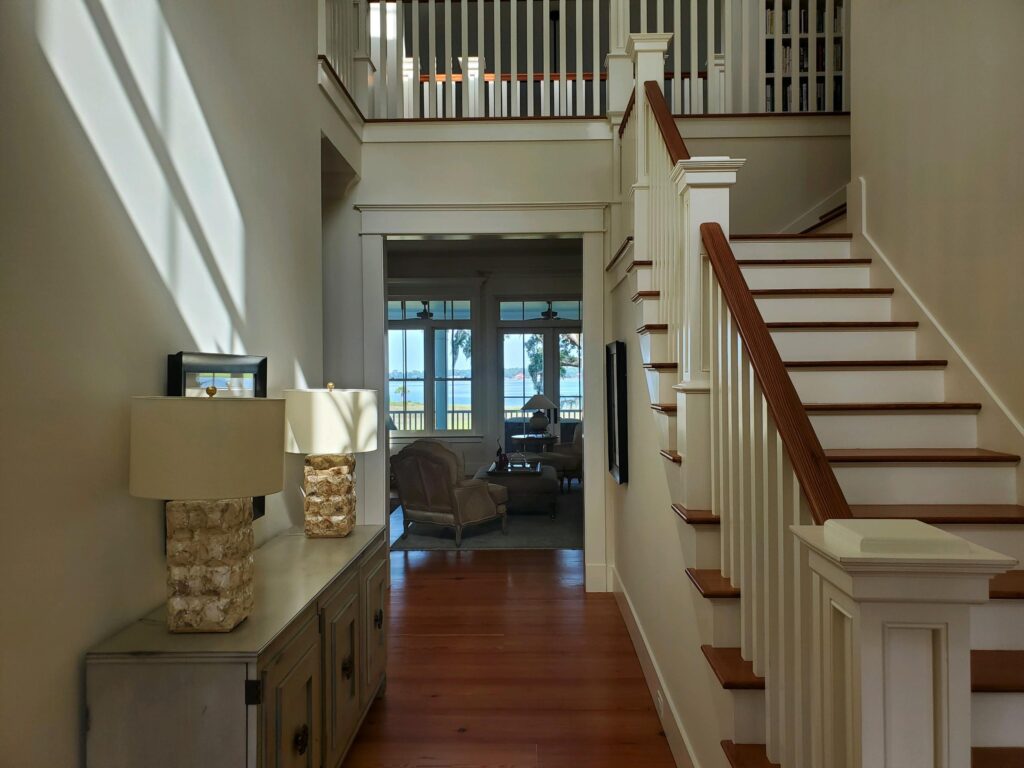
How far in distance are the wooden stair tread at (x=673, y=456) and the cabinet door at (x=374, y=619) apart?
48.7 inches

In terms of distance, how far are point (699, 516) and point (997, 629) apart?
0.82 m

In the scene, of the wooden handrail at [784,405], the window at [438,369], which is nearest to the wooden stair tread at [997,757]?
the wooden handrail at [784,405]

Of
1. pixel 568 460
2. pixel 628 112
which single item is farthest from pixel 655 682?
pixel 568 460

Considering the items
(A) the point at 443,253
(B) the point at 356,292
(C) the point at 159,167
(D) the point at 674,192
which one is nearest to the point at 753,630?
(D) the point at 674,192

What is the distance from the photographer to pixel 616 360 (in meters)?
3.97

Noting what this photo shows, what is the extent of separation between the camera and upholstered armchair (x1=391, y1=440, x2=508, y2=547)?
5977 mm

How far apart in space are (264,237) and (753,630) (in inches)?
91.7

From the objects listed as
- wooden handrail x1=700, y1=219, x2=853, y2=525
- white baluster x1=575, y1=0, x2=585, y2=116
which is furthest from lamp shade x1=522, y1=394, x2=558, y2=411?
wooden handrail x1=700, y1=219, x2=853, y2=525

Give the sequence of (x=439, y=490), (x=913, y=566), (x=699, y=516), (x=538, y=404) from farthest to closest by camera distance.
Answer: (x=538, y=404) → (x=439, y=490) → (x=699, y=516) → (x=913, y=566)

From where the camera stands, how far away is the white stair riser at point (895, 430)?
99.7 inches

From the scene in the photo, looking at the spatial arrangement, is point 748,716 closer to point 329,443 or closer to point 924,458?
point 924,458

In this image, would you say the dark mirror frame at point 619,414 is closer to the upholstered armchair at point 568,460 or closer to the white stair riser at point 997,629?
the white stair riser at point 997,629

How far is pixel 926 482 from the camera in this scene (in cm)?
230

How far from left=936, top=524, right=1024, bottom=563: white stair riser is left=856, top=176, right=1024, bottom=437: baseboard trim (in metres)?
0.40
